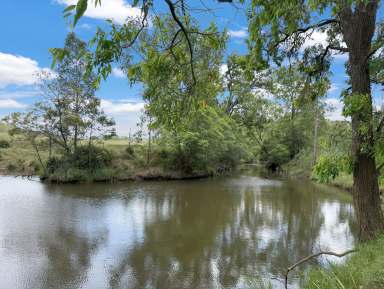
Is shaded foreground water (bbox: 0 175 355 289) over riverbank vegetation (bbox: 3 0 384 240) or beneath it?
beneath

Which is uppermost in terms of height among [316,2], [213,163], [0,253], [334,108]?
[334,108]

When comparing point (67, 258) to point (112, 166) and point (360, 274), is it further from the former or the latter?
point (112, 166)

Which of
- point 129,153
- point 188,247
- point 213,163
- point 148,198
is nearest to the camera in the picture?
point 188,247

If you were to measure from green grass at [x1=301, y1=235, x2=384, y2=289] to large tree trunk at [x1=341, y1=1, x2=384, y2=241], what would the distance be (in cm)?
51

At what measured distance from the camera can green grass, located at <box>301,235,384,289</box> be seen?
148 inches

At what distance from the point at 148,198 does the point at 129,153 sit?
32.7 feet

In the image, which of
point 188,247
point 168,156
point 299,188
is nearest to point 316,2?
point 188,247

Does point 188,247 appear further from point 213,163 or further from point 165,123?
point 213,163

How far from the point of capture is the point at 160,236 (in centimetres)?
1038

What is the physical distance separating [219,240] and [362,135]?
5451 mm

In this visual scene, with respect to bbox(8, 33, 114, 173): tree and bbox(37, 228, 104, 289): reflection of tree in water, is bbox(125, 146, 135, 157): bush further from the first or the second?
bbox(37, 228, 104, 289): reflection of tree in water

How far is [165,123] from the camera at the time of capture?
369 centimetres

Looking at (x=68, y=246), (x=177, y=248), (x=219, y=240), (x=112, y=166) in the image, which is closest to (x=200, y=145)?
(x=112, y=166)

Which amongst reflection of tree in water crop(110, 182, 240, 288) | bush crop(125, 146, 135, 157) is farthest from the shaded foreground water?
bush crop(125, 146, 135, 157)
